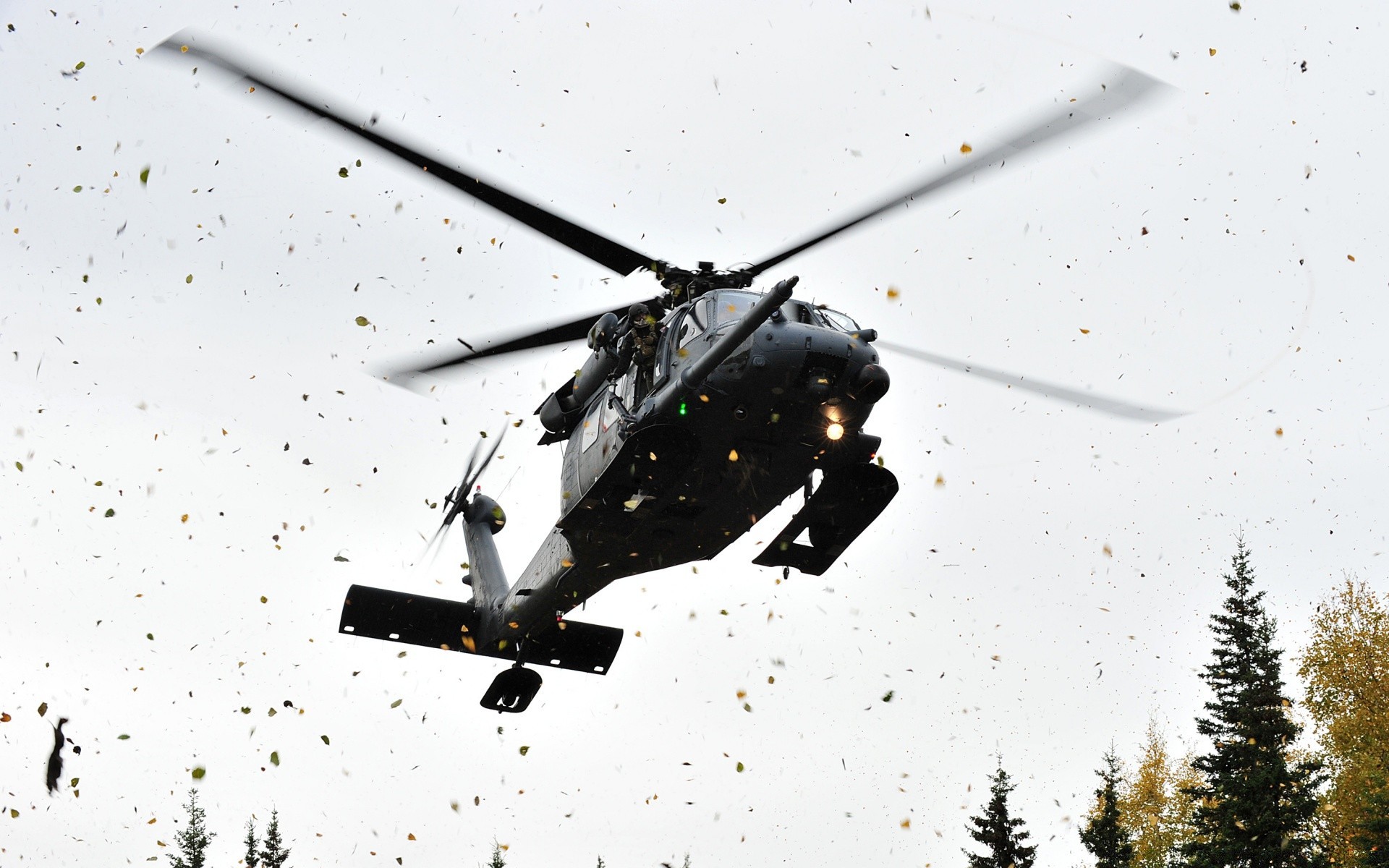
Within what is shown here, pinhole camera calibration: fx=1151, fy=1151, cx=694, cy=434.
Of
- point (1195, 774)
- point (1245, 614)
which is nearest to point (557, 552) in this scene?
point (1245, 614)

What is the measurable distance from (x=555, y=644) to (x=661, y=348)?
483cm

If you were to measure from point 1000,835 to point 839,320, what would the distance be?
2131 centimetres

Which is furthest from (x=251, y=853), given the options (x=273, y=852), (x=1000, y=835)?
(x=1000, y=835)

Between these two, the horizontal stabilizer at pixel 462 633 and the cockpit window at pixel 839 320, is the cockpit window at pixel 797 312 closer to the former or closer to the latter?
the cockpit window at pixel 839 320

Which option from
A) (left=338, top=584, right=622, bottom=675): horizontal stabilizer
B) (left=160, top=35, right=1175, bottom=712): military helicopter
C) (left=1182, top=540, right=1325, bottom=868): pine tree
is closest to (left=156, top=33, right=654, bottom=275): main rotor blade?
(left=160, top=35, right=1175, bottom=712): military helicopter

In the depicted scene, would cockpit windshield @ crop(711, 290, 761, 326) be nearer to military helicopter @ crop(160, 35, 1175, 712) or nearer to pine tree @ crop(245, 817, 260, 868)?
military helicopter @ crop(160, 35, 1175, 712)

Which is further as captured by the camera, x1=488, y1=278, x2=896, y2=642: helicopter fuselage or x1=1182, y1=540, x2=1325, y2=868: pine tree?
x1=1182, y1=540, x2=1325, y2=868: pine tree

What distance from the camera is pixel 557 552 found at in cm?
1159

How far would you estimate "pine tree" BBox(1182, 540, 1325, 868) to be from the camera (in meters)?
20.9

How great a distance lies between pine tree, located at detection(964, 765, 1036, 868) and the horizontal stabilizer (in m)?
17.4

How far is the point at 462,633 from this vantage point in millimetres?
13188

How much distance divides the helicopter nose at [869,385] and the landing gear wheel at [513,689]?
19.9 ft

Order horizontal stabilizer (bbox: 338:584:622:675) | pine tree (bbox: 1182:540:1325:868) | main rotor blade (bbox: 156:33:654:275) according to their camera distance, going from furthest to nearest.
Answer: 1. pine tree (bbox: 1182:540:1325:868)
2. horizontal stabilizer (bbox: 338:584:622:675)
3. main rotor blade (bbox: 156:33:654:275)

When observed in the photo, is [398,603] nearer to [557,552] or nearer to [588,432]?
[557,552]
